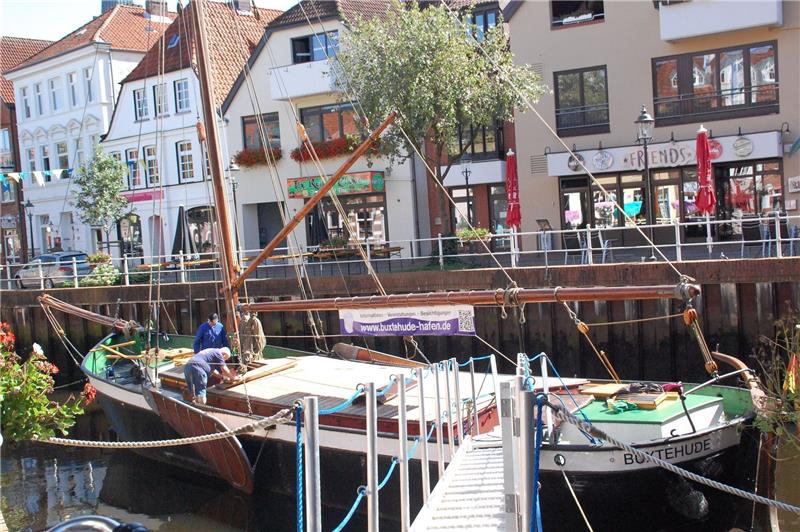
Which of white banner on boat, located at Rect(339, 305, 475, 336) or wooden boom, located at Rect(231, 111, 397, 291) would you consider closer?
white banner on boat, located at Rect(339, 305, 475, 336)

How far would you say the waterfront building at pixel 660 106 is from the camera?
82.1 feet

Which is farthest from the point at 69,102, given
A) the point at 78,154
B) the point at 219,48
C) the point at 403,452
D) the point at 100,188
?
the point at 403,452

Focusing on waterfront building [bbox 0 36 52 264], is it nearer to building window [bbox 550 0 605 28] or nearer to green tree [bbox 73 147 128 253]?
green tree [bbox 73 147 128 253]

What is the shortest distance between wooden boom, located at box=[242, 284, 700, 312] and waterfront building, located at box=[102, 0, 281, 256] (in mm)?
23412

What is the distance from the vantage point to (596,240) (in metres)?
27.0

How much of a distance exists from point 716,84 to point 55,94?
3484cm

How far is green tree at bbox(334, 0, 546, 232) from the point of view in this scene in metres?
24.0

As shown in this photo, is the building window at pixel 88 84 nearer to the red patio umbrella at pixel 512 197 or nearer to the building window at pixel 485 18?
the building window at pixel 485 18

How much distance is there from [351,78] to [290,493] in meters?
14.8

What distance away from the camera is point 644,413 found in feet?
38.1

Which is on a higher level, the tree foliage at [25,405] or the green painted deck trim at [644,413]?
the tree foliage at [25,405]

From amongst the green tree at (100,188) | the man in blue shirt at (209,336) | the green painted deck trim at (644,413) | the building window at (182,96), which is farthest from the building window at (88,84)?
the green painted deck trim at (644,413)

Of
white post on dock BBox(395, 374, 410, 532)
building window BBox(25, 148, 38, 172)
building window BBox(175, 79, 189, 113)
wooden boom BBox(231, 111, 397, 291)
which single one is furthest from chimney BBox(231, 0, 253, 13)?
white post on dock BBox(395, 374, 410, 532)

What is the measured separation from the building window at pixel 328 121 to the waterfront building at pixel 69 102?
49.9 ft
